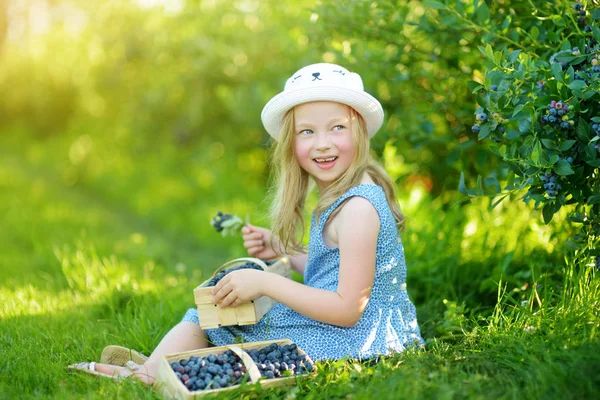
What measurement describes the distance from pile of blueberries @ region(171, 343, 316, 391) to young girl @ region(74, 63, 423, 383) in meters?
0.17

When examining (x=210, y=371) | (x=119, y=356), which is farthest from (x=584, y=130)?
→ (x=119, y=356)

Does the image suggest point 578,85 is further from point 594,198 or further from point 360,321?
point 360,321

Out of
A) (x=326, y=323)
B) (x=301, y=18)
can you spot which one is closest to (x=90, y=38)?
(x=301, y=18)

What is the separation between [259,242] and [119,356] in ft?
2.99

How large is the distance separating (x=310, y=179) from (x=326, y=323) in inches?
30.8

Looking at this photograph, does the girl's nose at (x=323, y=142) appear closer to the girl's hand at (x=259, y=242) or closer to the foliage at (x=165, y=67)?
the girl's hand at (x=259, y=242)

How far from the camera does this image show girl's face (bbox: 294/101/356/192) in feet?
9.21

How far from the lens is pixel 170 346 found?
279 centimetres

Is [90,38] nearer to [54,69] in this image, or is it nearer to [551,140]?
[54,69]

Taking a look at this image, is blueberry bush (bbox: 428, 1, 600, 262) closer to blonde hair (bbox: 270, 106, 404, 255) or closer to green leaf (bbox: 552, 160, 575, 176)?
green leaf (bbox: 552, 160, 575, 176)

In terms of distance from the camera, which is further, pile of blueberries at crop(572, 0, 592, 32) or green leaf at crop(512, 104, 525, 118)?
pile of blueberries at crop(572, 0, 592, 32)

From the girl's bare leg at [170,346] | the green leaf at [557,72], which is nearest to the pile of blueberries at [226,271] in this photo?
the girl's bare leg at [170,346]

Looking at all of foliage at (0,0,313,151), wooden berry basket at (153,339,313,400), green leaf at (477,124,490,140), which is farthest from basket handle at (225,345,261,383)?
foliage at (0,0,313,151)

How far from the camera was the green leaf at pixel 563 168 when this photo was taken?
8.09 feet
